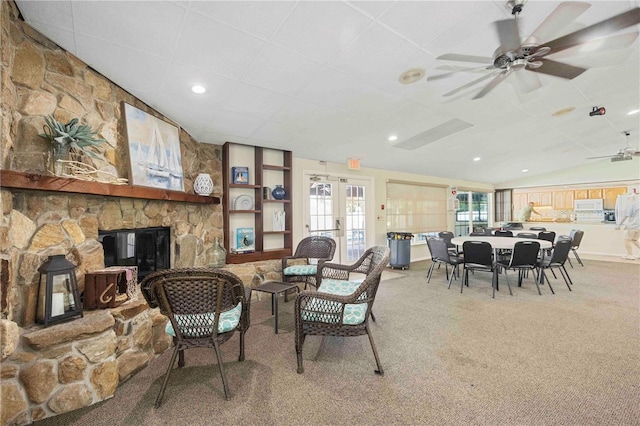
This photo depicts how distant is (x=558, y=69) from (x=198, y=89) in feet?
9.94

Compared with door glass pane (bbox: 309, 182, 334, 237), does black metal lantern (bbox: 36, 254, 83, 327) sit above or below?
below

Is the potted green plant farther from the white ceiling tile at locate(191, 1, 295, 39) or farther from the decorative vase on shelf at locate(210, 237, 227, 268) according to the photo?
the decorative vase on shelf at locate(210, 237, 227, 268)

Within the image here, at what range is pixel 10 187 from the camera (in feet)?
5.02

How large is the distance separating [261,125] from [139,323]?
8.15 ft

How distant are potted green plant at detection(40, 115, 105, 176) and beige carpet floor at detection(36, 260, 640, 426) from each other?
1.63 metres

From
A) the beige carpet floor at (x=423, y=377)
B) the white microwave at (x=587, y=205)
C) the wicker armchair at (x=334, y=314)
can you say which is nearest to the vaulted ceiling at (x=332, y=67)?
the wicker armchair at (x=334, y=314)

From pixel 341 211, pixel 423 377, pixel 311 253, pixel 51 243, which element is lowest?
pixel 423 377

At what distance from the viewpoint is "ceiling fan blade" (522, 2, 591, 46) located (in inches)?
62.4

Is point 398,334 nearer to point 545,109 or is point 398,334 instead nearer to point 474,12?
point 474,12

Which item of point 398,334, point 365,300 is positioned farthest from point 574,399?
point 365,300

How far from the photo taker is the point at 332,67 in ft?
7.64

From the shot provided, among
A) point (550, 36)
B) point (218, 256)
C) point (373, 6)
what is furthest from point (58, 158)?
point (550, 36)

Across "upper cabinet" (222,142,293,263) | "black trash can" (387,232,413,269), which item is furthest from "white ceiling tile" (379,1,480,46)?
"black trash can" (387,232,413,269)

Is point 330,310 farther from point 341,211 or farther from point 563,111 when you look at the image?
point 563,111
